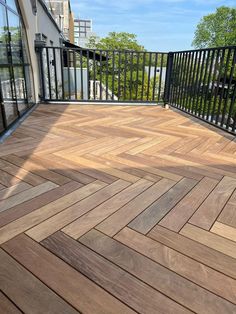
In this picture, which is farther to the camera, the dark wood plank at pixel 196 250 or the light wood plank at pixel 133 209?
the light wood plank at pixel 133 209

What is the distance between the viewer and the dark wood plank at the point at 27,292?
0.77 m

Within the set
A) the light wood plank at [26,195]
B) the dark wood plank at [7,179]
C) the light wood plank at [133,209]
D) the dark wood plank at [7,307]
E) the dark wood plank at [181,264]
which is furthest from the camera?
the dark wood plank at [7,179]

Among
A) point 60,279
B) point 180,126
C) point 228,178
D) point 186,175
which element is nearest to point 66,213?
point 60,279

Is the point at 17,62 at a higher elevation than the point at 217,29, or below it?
below

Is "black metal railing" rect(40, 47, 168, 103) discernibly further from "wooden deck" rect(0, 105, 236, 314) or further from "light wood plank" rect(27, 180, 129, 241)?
"light wood plank" rect(27, 180, 129, 241)

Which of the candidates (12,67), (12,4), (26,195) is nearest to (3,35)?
(12,67)

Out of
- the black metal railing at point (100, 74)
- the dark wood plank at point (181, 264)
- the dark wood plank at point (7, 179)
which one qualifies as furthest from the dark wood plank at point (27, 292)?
the black metal railing at point (100, 74)

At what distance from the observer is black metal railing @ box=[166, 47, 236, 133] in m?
2.71

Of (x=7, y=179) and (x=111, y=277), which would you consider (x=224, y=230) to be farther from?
(x=7, y=179)

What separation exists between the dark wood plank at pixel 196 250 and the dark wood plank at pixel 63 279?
0.37m

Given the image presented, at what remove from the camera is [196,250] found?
104 cm

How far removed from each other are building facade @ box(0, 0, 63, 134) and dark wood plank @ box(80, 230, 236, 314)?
1.97 meters

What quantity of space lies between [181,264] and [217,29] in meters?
30.0

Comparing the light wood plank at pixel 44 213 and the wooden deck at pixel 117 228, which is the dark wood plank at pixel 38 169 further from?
the light wood plank at pixel 44 213
